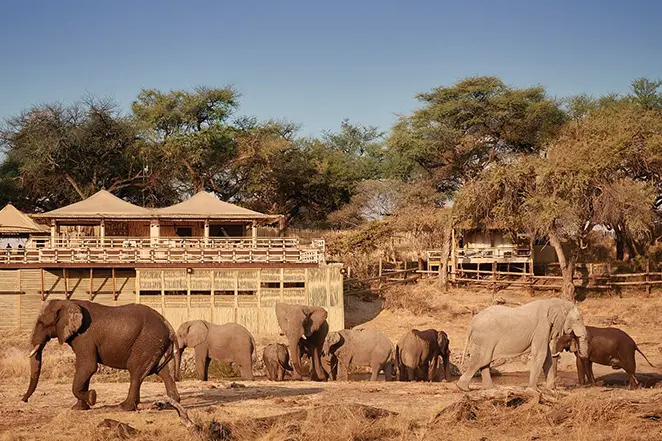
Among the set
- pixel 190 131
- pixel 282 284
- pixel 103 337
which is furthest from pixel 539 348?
pixel 190 131

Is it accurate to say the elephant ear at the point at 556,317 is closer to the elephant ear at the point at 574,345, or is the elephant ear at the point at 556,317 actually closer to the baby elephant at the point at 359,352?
the elephant ear at the point at 574,345

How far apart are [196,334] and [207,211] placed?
1690 centimetres

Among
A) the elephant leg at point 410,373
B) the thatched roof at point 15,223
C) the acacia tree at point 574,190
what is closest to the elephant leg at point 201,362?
the elephant leg at point 410,373

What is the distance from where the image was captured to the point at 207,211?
41219mm

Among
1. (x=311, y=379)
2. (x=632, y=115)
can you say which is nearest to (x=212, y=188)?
(x=632, y=115)

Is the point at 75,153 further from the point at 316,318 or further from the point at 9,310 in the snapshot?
→ the point at 316,318

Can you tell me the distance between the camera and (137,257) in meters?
35.4

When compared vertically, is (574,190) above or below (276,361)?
above

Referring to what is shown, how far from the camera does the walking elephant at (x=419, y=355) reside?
84.8 feet

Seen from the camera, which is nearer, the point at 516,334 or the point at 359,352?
the point at 516,334

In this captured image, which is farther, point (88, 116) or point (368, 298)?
point (88, 116)

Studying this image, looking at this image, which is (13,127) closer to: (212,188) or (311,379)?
(212,188)

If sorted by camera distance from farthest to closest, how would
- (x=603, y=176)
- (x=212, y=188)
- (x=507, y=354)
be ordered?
(x=212, y=188) < (x=603, y=176) < (x=507, y=354)

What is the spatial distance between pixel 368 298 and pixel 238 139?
22.0 metres
